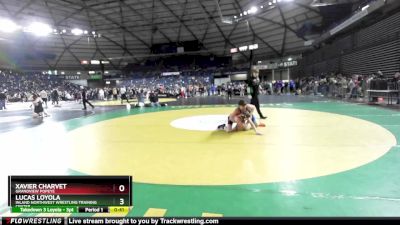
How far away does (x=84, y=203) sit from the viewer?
2.46 m

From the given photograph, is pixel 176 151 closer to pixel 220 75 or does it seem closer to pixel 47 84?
pixel 220 75

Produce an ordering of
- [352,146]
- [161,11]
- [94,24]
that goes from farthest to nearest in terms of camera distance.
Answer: [94,24] → [161,11] → [352,146]

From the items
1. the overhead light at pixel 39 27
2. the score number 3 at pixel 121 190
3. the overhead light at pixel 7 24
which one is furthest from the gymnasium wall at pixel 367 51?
the overhead light at pixel 7 24

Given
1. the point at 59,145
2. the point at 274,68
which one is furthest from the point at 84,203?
the point at 274,68

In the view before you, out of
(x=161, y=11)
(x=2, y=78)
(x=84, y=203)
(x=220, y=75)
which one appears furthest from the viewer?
(x=220, y=75)

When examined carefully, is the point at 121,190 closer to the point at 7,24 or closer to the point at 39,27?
the point at 39,27

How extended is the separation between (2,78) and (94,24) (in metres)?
16.0
